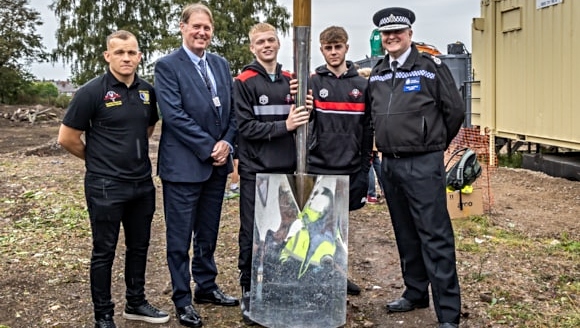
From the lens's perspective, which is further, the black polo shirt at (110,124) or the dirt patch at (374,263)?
the dirt patch at (374,263)

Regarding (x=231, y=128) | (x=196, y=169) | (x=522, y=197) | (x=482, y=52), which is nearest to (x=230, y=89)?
(x=231, y=128)

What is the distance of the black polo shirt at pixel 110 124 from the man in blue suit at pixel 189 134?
23cm

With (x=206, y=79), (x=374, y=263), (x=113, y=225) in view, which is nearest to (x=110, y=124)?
(x=113, y=225)

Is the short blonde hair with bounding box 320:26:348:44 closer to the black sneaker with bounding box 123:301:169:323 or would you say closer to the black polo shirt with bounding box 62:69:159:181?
the black polo shirt with bounding box 62:69:159:181

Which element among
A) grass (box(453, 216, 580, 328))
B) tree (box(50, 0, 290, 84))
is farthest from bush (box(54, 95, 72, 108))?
grass (box(453, 216, 580, 328))

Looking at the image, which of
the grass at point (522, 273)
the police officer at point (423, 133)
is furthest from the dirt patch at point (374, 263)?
the police officer at point (423, 133)

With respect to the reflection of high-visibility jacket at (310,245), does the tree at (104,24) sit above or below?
above

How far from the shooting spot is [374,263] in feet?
18.6

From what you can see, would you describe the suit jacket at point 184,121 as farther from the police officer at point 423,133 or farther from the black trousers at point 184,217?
the police officer at point 423,133

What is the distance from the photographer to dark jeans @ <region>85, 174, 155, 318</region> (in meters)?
3.87

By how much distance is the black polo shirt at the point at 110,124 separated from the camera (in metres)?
3.81

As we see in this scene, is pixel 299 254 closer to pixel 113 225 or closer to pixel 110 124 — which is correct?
pixel 113 225

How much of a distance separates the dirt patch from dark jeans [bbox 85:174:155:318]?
35cm

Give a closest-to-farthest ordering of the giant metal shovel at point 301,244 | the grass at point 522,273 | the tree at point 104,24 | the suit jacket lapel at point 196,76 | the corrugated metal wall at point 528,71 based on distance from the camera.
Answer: the giant metal shovel at point 301,244, the suit jacket lapel at point 196,76, the grass at point 522,273, the corrugated metal wall at point 528,71, the tree at point 104,24
